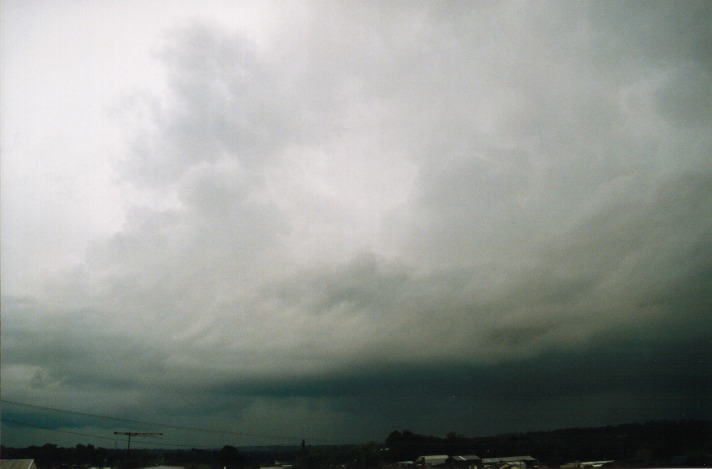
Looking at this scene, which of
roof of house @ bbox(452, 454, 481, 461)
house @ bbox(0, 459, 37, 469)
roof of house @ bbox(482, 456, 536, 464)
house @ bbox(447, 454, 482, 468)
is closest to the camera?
house @ bbox(0, 459, 37, 469)

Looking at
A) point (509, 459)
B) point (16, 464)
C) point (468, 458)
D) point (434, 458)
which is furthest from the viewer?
point (468, 458)

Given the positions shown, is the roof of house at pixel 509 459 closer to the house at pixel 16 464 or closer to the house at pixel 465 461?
the house at pixel 465 461

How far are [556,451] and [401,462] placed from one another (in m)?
11.9

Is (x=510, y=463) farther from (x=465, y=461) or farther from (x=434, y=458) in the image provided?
(x=434, y=458)

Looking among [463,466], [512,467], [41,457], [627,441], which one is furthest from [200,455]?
[627,441]

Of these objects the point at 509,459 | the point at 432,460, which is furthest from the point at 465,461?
the point at 509,459

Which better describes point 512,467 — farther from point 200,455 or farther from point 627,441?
point 200,455

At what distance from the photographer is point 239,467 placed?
3806cm

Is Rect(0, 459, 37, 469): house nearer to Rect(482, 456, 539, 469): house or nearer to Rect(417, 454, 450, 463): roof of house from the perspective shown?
Rect(482, 456, 539, 469): house

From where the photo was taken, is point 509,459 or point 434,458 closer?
point 509,459

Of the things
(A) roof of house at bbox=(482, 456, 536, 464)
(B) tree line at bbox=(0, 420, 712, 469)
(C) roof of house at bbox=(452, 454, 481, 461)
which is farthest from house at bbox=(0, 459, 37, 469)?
(C) roof of house at bbox=(452, 454, 481, 461)

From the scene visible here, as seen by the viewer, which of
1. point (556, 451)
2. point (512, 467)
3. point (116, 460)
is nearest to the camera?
point (512, 467)

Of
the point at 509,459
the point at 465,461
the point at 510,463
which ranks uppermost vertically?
the point at 510,463

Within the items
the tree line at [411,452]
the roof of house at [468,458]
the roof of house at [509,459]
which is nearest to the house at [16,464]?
the tree line at [411,452]
